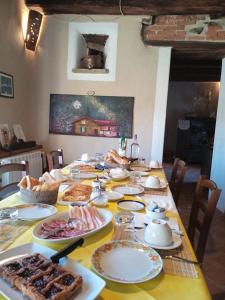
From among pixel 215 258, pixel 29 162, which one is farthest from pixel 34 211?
pixel 29 162

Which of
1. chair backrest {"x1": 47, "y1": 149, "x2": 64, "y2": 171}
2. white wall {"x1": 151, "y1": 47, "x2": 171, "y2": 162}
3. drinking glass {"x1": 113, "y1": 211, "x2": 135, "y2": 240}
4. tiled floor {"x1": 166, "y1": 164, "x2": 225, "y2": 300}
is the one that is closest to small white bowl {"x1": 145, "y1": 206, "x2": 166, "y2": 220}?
drinking glass {"x1": 113, "y1": 211, "x2": 135, "y2": 240}

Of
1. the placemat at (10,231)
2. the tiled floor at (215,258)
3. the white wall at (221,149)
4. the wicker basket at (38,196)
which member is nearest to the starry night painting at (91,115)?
the white wall at (221,149)

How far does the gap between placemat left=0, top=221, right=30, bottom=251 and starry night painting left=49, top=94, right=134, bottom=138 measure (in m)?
2.58

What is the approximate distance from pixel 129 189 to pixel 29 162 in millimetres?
1900

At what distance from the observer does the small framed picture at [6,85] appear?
290 centimetres

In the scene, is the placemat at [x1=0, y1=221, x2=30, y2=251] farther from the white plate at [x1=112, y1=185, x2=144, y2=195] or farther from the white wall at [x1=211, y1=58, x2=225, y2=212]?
the white wall at [x1=211, y1=58, x2=225, y2=212]

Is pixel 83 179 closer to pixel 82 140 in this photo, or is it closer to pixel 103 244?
pixel 103 244

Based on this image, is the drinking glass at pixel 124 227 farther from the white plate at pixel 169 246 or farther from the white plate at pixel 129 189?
the white plate at pixel 129 189

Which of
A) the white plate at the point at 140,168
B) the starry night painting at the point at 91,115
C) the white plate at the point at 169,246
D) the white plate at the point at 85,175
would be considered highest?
the starry night painting at the point at 91,115

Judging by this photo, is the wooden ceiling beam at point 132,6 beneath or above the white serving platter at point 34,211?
above

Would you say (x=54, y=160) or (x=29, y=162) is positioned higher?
(x=54, y=160)

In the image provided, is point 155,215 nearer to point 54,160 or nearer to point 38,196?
point 38,196

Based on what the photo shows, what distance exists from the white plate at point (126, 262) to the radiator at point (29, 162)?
2145 mm

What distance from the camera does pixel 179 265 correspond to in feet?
2.74
